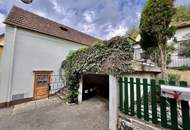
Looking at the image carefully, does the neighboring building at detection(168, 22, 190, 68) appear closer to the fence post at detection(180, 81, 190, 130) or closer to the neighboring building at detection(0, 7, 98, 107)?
the fence post at detection(180, 81, 190, 130)

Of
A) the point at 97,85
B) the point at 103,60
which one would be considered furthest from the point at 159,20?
the point at 97,85

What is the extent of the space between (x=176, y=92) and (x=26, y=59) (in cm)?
840

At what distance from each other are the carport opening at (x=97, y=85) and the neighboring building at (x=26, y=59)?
3151mm

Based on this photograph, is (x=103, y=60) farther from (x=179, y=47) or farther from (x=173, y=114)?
(x=179, y=47)

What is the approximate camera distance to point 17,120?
4812 mm

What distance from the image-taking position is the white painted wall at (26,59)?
262 inches

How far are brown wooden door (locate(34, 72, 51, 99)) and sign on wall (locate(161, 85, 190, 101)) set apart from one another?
813 centimetres

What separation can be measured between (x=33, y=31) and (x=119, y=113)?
7954 millimetres

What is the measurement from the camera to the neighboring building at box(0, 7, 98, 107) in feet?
21.9

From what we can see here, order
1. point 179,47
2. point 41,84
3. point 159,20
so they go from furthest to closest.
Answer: point 179,47, point 41,84, point 159,20

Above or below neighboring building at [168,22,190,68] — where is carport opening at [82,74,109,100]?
below

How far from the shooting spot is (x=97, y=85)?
912cm

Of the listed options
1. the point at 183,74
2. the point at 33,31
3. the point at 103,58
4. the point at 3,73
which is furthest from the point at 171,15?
the point at 3,73

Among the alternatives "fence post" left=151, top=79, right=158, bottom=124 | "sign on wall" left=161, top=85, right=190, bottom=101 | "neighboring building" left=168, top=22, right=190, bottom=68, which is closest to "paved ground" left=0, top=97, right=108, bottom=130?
"fence post" left=151, top=79, right=158, bottom=124
